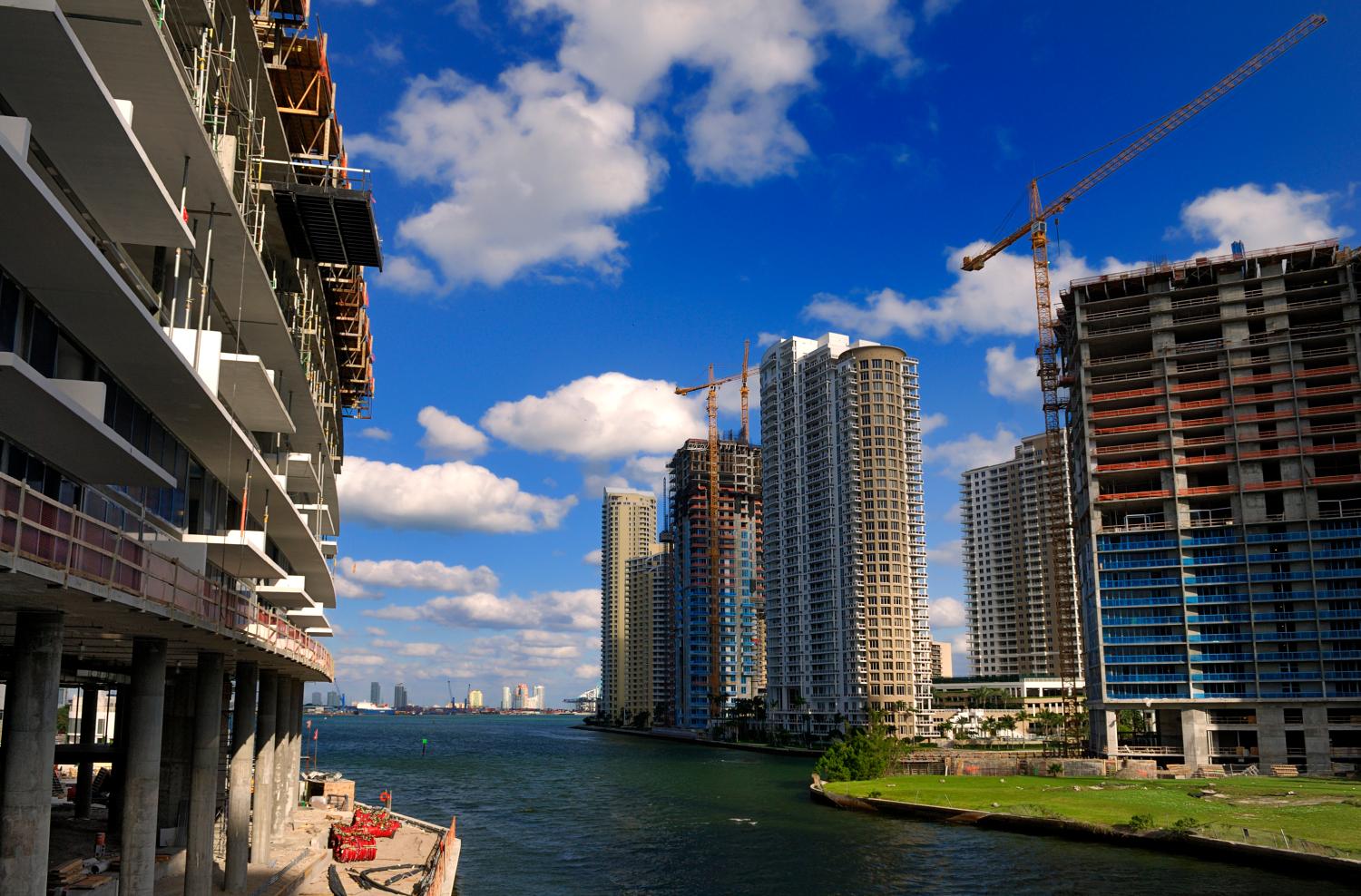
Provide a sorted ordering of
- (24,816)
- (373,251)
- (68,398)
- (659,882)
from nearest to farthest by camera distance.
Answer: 1. (24,816)
2. (68,398)
3. (373,251)
4. (659,882)

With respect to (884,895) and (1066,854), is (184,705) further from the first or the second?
(1066,854)

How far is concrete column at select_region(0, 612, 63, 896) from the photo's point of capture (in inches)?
886

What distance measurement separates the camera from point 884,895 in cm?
6288

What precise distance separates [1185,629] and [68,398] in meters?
140

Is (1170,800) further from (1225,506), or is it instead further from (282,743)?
(282,743)

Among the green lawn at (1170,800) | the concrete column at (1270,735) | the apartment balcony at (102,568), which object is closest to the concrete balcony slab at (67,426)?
the apartment balcony at (102,568)

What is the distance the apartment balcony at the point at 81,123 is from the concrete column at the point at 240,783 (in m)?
26.4

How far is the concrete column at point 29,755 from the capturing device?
22500mm

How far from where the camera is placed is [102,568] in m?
23.1

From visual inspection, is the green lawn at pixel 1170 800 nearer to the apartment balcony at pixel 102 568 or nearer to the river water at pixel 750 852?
the river water at pixel 750 852

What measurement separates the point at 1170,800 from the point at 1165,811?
371 inches

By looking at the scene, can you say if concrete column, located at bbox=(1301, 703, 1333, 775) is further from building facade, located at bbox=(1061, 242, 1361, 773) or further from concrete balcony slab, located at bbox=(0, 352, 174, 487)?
concrete balcony slab, located at bbox=(0, 352, 174, 487)

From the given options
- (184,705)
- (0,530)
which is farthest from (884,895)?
(0,530)

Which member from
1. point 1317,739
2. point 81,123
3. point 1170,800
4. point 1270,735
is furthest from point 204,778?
point 1317,739
